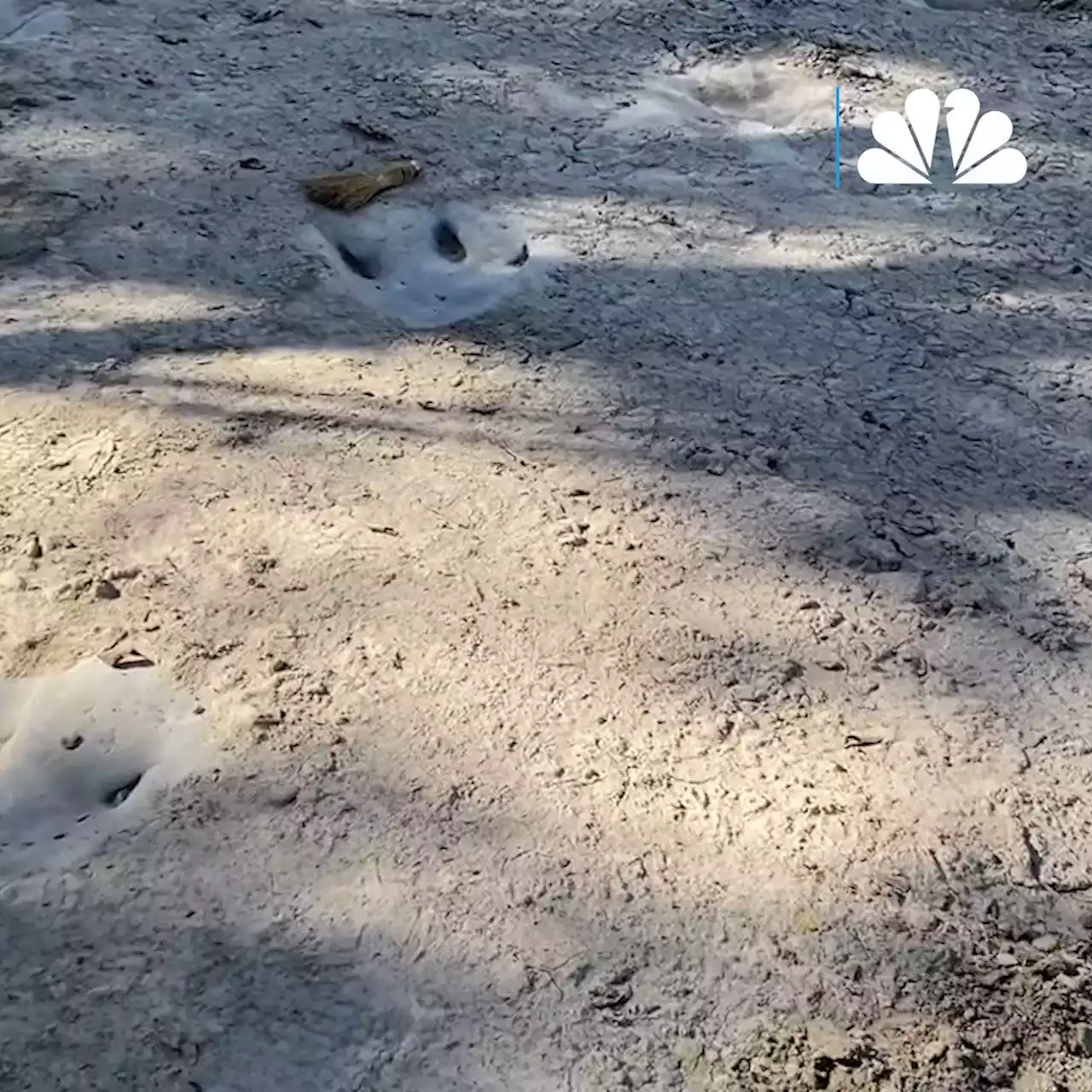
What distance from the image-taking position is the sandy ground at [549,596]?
4.96 ft

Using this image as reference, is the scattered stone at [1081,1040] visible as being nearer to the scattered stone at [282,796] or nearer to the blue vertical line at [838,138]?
the scattered stone at [282,796]

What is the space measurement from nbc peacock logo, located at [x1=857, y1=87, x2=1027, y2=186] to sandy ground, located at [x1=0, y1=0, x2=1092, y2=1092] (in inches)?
2.1

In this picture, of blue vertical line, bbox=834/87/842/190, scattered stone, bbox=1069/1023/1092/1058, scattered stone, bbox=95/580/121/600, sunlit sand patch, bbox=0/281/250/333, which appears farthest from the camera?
blue vertical line, bbox=834/87/842/190

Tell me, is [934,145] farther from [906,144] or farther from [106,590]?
[106,590]

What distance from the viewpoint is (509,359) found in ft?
7.89

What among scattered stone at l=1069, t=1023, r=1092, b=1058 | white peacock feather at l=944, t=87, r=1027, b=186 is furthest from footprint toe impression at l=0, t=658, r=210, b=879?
white peacock feather at l=944, t=87, r=1027, b=186

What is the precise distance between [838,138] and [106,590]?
1810 millimetres

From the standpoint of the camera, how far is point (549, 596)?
1.97m

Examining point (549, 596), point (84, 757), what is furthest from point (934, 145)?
point (84, 757)

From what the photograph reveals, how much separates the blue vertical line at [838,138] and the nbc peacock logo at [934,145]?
4 cm

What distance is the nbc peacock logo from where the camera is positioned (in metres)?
2.93

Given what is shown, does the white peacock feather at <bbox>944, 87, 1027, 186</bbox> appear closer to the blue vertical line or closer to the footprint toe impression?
the blue vertical line

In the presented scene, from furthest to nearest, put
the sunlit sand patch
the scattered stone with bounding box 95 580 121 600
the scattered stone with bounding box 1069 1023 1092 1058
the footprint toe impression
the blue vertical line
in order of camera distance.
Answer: the blue vertical line
the sunlit sand patch
the scattered stone with bounding box 95 580 121 600
the footprint toe impression
the scattered stone with bounding box 1069 1023 1092 1058

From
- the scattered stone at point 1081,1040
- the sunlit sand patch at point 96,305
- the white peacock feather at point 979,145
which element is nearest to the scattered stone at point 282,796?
the scattered stone at point 1081,1040
